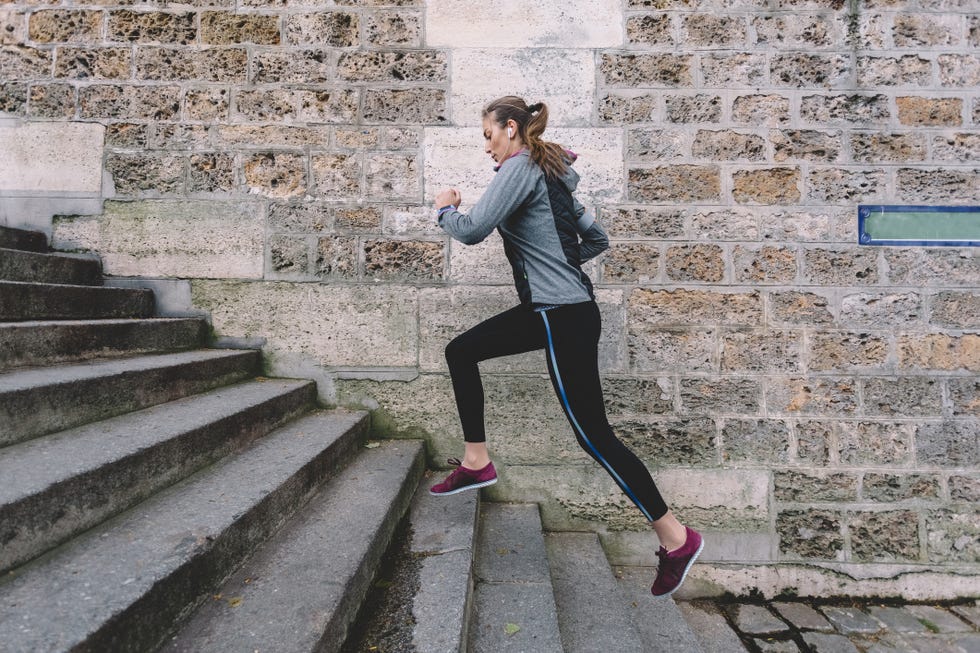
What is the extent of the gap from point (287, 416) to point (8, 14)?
3156 millimetres

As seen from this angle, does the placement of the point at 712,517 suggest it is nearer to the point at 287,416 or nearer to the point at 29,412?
the point at 287,416

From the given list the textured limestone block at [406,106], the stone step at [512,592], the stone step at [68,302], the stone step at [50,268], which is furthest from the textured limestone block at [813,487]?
the stone step at [50,268]

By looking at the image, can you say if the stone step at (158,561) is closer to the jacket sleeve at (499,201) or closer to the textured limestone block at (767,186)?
the jacket sleeve at (499,201)

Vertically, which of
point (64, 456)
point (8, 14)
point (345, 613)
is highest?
point (8, 14)

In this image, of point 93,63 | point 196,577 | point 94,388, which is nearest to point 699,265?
point 196,577

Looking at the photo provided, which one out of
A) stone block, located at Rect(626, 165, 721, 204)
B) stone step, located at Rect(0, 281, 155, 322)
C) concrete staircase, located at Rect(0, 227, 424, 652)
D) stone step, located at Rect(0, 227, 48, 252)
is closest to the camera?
concrete staircase, located at Rect(0, 227, 424, 652)

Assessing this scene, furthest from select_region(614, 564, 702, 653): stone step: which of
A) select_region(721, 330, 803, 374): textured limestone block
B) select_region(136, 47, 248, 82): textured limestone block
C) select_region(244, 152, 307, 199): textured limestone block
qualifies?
select_region(136, 47, 248, 82): textured limestone block

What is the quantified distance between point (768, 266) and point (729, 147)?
761 millimetres

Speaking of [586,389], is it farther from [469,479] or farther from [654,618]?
[654,618]

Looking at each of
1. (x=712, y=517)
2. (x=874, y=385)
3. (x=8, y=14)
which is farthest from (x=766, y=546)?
(x=8, y=14)

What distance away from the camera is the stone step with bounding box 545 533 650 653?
77.1 inches

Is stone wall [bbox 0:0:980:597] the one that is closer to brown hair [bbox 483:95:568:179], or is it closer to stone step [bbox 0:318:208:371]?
stone step [bbox 0:318:208:371]

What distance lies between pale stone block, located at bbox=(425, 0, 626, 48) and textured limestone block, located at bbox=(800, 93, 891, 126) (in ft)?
4.26

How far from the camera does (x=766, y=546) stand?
122 inches
